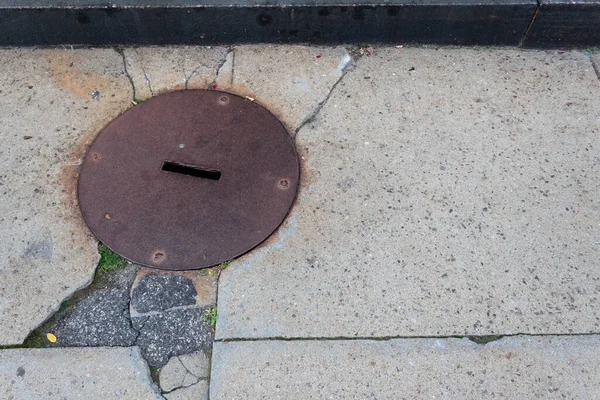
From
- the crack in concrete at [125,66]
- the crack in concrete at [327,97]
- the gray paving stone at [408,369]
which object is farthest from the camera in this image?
the crack in concrete at [125,66]

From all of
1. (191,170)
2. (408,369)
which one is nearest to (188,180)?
(191,170)

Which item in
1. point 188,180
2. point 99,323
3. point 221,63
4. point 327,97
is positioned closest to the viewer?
point 99,323

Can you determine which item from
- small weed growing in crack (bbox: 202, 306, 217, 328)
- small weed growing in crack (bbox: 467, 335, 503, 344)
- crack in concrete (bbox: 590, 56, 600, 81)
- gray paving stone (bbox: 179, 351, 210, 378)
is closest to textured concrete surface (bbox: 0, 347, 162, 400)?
gray paving stone (bbox: 179, 351, 210, 378)

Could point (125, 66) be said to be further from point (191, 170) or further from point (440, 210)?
point (440, 210)

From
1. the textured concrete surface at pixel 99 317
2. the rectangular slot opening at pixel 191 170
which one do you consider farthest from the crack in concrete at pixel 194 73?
the textured concrete surface at pixel 99 317

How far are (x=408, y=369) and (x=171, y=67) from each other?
5.48ft

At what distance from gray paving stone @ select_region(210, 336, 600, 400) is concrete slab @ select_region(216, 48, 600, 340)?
0.05 meters

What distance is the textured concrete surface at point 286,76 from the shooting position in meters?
2.24

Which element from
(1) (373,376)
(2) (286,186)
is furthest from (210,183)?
(1) (373,376)

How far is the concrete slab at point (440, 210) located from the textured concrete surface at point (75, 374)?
0.32 metres

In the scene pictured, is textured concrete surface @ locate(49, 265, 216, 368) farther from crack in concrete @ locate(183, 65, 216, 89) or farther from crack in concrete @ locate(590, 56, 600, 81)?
crack in concrete @ locate(590, 56, 600, 81)

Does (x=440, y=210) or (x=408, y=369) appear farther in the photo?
(x=440, y=210)

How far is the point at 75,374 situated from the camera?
1661 millimetres

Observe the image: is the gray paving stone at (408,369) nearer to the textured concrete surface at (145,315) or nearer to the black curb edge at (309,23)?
the textured concrete surface at (145,315)
